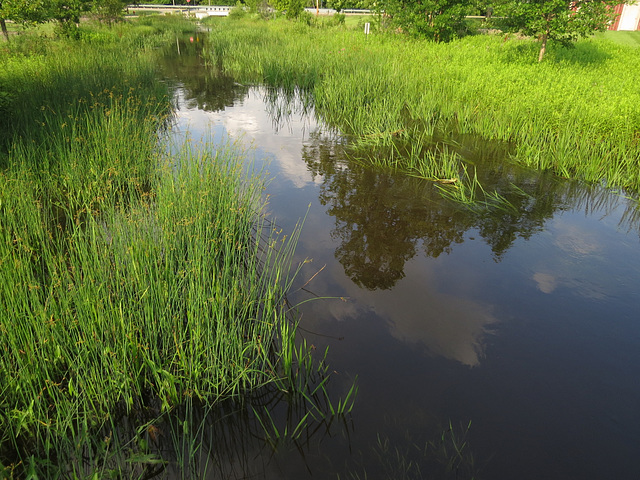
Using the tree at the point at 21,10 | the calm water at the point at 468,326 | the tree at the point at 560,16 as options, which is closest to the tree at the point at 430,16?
the tree at the point at 560,16

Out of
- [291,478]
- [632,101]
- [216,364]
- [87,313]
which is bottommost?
[291,478]

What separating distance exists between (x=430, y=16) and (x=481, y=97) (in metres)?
10.3

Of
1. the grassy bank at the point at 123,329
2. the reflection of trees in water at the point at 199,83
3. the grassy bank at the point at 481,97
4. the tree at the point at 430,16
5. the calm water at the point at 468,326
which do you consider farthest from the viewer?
the tree at the point at 430,16

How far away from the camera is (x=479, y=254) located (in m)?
5.00

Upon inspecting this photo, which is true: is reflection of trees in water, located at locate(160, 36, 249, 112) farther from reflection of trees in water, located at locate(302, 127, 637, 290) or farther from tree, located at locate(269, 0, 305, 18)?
tree, located at locate(269, 0, 305, 18)

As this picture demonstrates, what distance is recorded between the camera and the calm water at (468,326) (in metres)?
2.71

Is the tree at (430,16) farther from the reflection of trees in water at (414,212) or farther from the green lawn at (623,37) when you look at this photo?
the reflection of trees in water at (414,212)

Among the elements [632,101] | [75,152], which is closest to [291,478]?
[75,152]

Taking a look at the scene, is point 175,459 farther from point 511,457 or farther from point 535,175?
point 535,175

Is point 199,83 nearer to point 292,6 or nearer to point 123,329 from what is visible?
point 123,329

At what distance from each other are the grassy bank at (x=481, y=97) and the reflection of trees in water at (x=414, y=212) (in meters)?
0.47

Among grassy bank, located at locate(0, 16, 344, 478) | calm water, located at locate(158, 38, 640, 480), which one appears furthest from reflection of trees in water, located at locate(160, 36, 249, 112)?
grassy bank, located at locate(0, 16, 344, 478)

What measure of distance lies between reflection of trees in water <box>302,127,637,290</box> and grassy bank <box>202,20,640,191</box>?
47 cm

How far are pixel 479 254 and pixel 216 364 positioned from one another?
3.45 metres
